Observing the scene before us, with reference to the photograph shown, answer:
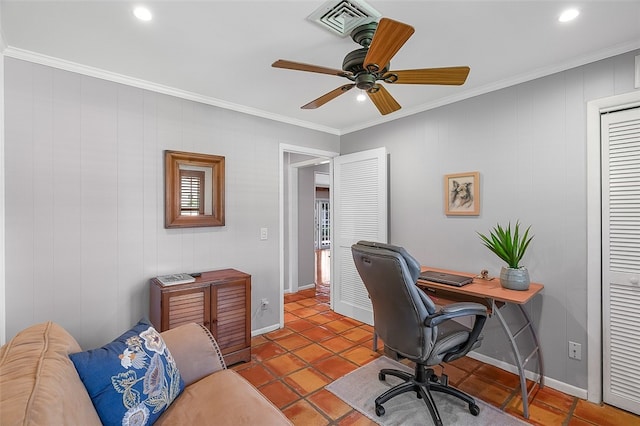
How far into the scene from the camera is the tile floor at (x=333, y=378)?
79.3 inches

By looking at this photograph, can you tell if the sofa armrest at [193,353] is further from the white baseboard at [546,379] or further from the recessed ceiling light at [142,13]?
the white baseboard at [546,379]

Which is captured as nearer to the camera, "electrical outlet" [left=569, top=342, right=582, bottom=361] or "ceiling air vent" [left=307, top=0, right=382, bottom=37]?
"ceiling air vent" [left=307, top=0, right=382, bottom=37]

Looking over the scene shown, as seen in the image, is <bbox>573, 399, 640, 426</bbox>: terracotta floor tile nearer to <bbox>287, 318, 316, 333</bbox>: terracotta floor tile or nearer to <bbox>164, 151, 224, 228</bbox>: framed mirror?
<bbox>287, 318, 316, 333</bbox>: terracotta floor tile

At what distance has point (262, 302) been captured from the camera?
3.41m

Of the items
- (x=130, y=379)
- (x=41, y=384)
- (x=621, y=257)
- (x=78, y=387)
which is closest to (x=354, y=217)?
(x=621, y=257)

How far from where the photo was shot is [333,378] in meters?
2.48

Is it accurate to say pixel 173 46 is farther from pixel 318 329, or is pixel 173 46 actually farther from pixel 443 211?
pixel 318 329

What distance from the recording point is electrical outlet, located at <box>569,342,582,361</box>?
2219 mm

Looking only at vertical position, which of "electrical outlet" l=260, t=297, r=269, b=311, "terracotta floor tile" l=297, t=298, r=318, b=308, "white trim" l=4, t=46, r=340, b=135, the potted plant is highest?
"white trim" l=4, t=46, r=340, b=135

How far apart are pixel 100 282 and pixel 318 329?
221cm

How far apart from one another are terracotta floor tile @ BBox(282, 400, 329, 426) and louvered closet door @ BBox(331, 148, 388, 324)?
1.63 meters

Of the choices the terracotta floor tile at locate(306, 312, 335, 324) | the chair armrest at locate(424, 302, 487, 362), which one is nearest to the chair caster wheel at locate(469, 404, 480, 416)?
the chair armrest at locate(424, 302, 487, 362)

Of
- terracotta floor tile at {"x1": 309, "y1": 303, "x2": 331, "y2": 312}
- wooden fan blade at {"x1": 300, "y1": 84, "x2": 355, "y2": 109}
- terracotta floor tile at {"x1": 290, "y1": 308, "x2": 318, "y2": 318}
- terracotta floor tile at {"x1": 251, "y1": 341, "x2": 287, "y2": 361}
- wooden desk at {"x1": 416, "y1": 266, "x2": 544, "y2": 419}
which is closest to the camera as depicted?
wooden fan blade at {"x1": 300, "y1": 84, "x2": 355, "y2": 109}

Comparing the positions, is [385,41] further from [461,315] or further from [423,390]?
[423,390]
